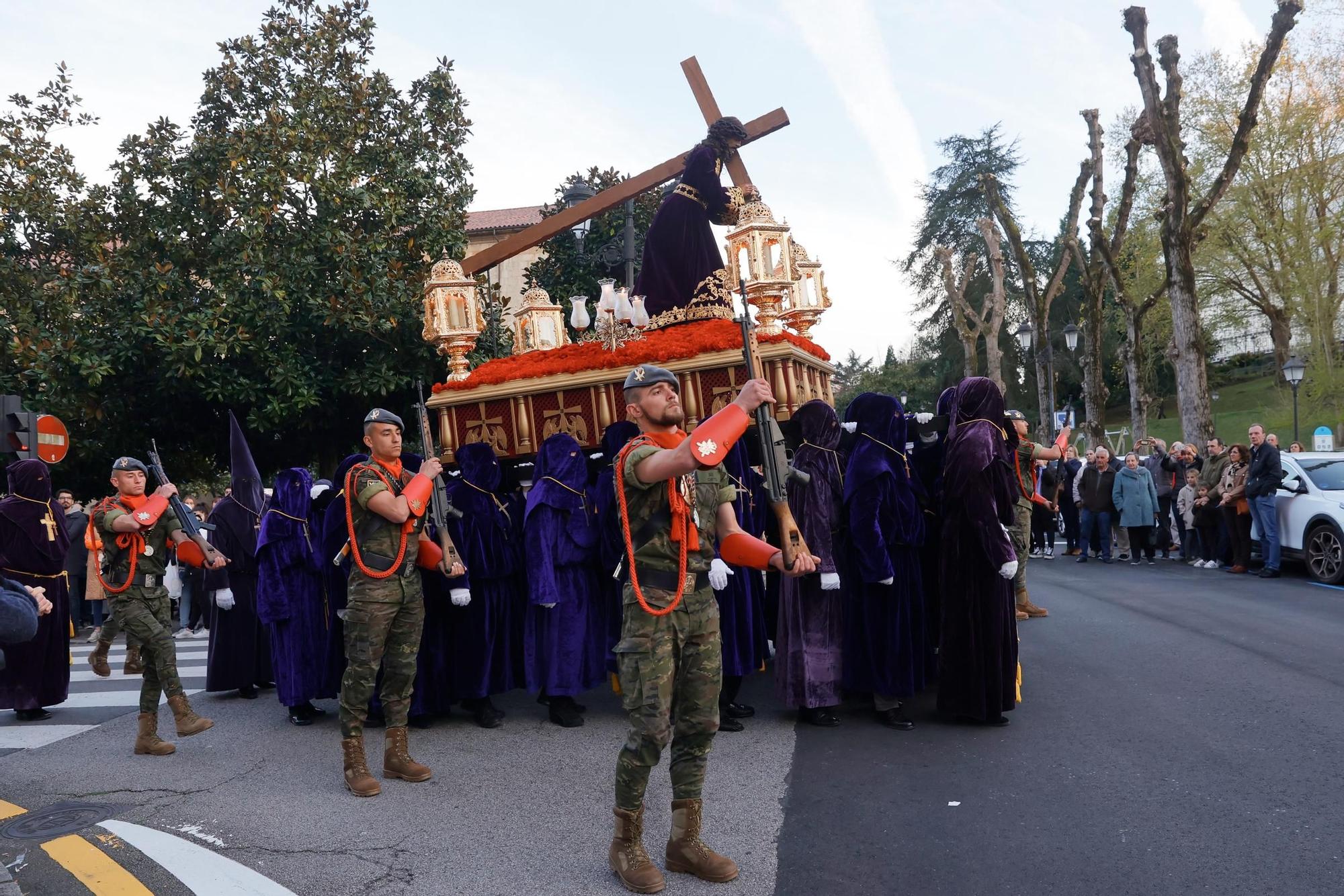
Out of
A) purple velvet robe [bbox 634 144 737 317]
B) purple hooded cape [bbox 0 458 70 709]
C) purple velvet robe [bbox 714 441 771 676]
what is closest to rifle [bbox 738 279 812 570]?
purple velvet robe [bbox 714 441 771 676]

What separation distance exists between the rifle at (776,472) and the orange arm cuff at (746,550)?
0.29 ft

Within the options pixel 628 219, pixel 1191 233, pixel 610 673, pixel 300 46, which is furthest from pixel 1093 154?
pixel 610 673

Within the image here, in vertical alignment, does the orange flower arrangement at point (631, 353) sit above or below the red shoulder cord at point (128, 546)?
above

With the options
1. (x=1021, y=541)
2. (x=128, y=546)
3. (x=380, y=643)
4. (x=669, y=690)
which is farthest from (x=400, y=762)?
(x=1021, y=541)

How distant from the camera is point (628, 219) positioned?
11648 mm

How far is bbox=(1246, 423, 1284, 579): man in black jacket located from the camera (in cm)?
1229

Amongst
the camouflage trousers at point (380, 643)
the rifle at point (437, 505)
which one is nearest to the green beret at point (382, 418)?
the rifle at point (437, 505)

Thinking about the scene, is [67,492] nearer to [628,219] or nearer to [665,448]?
[628,219]

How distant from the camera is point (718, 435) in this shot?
12.3 feet

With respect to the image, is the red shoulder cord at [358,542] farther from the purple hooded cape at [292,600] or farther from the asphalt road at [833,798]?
the purple hooded cape at [292,600]

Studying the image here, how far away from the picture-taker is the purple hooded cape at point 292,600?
7051 millimetres

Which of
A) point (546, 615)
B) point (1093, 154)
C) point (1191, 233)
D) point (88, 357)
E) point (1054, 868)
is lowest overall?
point (1054, 868)

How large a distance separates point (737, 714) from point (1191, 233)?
50.8 feet

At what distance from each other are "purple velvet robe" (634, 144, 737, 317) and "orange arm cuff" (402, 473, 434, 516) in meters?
3.29
